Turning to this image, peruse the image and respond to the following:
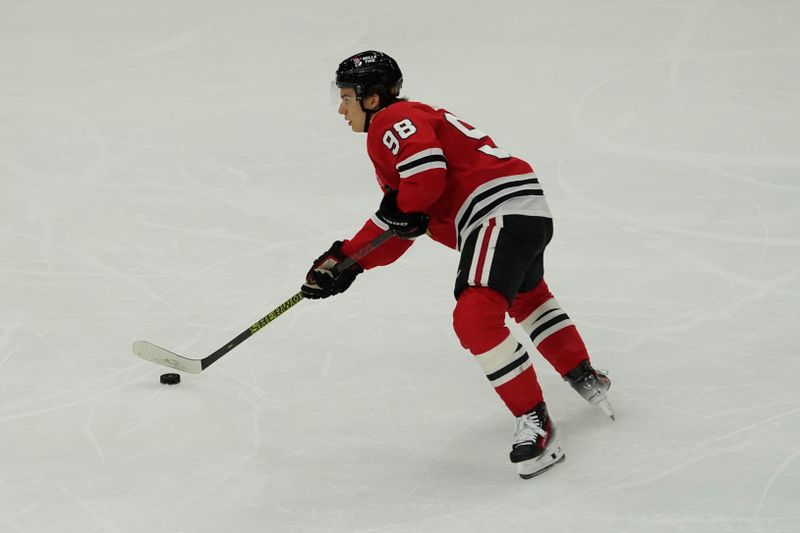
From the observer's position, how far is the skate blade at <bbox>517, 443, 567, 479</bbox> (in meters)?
2.62

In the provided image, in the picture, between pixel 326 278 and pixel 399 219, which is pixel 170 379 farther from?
pixel 399 219

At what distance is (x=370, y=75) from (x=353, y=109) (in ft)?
0.39

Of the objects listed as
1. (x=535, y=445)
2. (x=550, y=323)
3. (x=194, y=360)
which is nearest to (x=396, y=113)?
(x=550, y=323)

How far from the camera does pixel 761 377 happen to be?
3.12m

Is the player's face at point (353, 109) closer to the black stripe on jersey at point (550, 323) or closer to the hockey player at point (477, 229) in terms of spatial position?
the hockey player at point (477, 229)

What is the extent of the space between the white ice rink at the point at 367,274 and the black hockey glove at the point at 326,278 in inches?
13.8

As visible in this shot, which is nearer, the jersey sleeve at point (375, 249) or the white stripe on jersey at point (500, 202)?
the white stripe on jersey at point (500, 202)

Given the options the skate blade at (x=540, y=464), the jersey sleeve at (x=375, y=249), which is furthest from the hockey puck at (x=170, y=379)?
the skate blade at (x=540, y=464)

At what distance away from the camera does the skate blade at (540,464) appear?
2.62m

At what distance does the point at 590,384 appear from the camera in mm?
2945

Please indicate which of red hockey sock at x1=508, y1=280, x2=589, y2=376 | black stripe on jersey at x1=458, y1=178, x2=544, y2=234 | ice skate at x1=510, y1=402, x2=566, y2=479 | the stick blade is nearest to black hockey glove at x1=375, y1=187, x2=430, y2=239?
black stripe on jersey at x1=458, y1=178, x2=544, y2=234

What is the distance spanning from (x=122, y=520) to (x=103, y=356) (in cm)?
104

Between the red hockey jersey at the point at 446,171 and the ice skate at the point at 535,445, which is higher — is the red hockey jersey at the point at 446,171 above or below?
above

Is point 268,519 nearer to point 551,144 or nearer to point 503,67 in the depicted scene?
point 551,144
